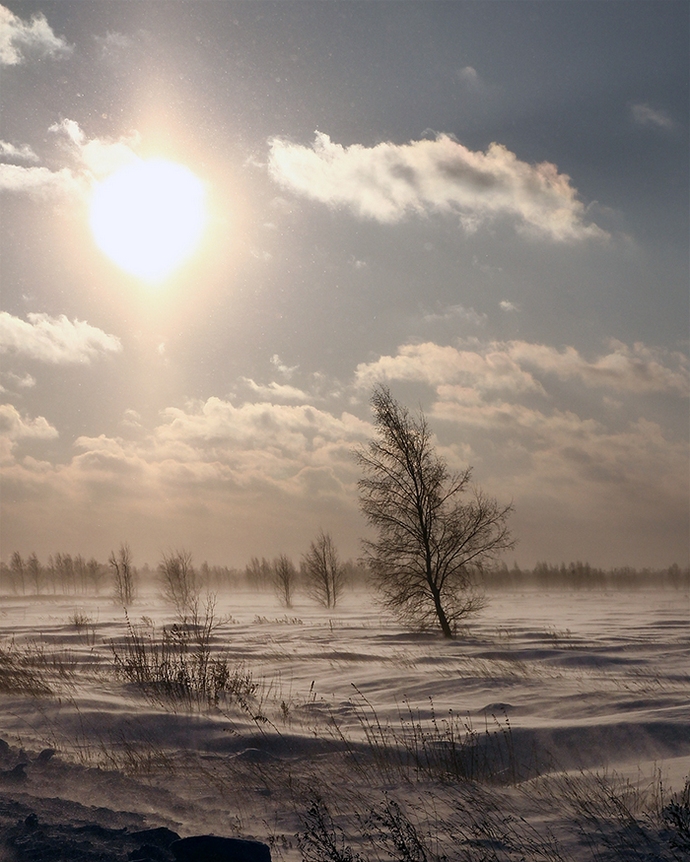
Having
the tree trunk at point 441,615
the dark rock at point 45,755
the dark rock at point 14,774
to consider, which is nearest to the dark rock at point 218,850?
the dark rock at point 14,774

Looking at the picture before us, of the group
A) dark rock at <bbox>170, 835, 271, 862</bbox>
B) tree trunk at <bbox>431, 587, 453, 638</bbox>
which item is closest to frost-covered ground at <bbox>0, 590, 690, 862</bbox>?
dark rock at <bbox>170, 835, 271, 862</bbox>

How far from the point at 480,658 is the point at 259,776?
8253 mm

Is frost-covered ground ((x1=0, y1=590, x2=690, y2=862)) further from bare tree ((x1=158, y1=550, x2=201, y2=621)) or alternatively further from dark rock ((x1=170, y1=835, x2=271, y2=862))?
bare tree ((x1=158, y1=550, x2=201, y2=621))

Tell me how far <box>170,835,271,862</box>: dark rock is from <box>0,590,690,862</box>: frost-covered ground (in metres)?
0.24

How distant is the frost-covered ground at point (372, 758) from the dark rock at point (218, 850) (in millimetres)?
236

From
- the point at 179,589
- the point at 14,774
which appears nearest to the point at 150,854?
the point at 14,774

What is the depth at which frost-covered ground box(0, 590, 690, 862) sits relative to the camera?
3873 millimetres

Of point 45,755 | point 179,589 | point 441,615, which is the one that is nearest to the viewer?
point 45,755

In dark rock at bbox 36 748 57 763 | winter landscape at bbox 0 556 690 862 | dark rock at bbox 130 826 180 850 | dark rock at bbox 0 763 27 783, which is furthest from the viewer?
dark rock at bbox 36 748 57 763

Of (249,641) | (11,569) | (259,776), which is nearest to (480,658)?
(249,641)

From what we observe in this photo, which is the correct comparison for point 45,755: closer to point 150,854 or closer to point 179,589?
point 150,854

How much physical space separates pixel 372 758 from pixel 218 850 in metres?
2.47

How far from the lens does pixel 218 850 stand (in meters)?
3.43

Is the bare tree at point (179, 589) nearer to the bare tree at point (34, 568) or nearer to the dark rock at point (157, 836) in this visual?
the dark rock at point (157, 836)
